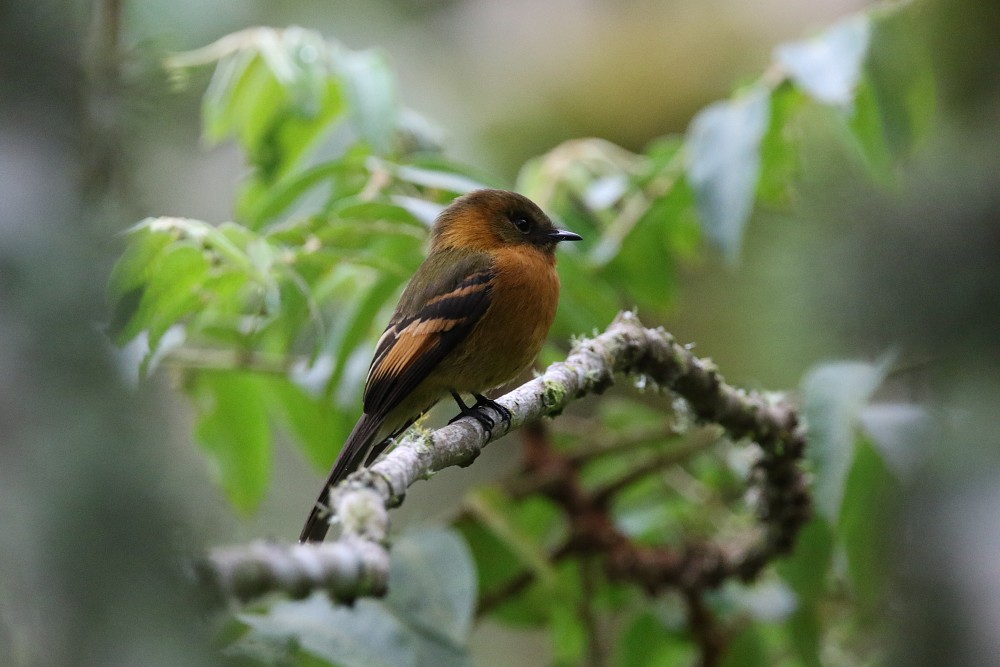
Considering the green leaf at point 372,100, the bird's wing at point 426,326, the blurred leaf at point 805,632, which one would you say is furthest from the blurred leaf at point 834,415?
the green leaf at point 372,100

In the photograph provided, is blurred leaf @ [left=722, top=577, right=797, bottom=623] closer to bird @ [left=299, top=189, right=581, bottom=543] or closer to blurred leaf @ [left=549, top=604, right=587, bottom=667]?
blurred leaf @ [left=549, top=604, right=587, bottom=667]

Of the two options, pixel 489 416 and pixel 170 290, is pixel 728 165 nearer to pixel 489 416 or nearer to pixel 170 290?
pixel 489 416

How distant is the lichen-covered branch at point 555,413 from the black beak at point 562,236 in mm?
923

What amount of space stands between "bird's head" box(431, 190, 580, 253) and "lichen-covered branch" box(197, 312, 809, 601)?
3.32ft

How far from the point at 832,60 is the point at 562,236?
1.15 m

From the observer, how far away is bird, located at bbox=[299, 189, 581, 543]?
3229 millimetres

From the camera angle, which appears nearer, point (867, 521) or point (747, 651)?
point (867, 521)

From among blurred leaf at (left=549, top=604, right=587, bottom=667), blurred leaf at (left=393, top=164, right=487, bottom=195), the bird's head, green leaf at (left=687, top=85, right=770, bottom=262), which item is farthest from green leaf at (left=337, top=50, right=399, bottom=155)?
blurred leaf at (left=549, top=604, right=587, bottom=667)

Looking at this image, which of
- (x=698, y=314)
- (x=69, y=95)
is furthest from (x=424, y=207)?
(x=698, y=314)

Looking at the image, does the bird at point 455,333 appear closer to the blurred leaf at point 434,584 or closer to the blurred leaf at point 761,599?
the blurred leaf at point 434,584

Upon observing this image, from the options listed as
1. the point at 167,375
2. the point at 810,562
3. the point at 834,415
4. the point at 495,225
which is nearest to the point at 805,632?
the point at 810,562

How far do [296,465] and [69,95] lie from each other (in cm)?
693

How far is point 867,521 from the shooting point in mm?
3311

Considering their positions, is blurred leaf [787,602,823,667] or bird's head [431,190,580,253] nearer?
blurred leaf [787,602,823,667]
